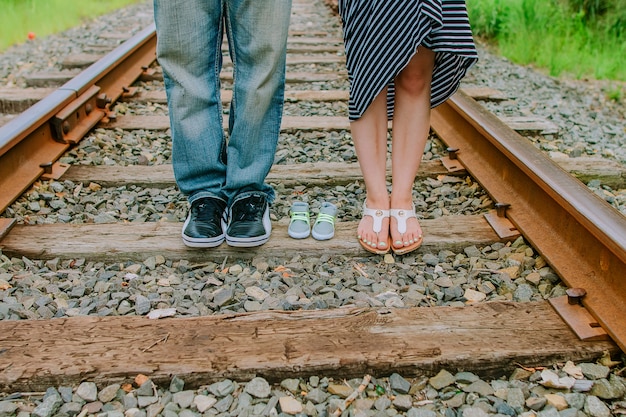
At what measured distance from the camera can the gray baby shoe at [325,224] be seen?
2182 mm

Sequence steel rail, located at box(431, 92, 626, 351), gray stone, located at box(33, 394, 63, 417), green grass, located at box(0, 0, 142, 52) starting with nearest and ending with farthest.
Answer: gray stone, located at box(33, 394, 63, 417), steel rail, located at box(431, 92, 626, 351), green grass, located at box(0, 0, 142, 52)

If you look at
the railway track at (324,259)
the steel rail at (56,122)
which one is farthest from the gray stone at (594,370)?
the steel rail at (56,122)

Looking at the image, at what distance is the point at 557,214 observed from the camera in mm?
2064

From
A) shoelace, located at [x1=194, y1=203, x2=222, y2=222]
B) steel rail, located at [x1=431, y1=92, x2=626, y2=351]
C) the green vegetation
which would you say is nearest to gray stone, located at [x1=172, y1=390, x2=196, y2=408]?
shoelace, located at [x1=194, y1=203, x2=222, y2=222]

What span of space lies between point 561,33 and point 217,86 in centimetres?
495

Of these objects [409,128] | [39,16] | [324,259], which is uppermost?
[409,128]

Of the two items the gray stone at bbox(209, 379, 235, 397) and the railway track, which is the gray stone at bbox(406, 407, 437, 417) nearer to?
the railway track

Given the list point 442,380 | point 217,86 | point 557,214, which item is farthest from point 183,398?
point 557,214

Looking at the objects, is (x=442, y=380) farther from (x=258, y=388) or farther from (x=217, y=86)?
(x=217, y=86)

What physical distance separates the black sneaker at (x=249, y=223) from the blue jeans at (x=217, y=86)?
0.06 meters

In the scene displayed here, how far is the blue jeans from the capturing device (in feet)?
6.44

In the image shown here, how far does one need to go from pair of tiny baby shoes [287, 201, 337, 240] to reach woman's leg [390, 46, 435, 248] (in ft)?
0.72

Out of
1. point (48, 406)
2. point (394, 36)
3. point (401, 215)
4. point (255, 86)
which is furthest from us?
point (401, 215)

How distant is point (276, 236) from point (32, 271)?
0.80 meters
